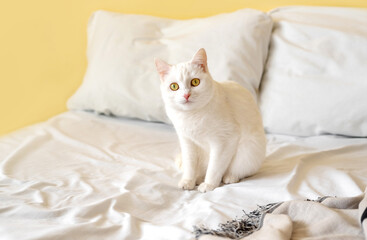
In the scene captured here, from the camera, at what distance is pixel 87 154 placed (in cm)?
170

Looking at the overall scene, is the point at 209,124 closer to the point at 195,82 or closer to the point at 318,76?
the point at 195,82

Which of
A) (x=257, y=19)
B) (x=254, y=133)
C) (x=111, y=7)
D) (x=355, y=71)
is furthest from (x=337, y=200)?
(x=111, y=7)

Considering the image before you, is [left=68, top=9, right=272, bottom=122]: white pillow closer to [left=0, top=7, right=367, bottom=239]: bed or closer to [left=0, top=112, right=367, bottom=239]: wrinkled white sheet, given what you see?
[left=0, top=7, right=367, bottom=239]: bed

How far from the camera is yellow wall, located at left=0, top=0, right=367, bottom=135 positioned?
2.58m

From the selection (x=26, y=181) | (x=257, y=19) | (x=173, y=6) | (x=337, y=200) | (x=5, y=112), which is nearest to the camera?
(x=337, y=200)

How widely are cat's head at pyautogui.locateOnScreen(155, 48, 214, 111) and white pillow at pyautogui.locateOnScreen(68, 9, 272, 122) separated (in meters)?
0.62

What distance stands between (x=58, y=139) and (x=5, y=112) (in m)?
0.95

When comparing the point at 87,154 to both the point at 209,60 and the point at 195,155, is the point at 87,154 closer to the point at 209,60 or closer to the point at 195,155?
the point at 195,155

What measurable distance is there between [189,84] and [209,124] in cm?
14

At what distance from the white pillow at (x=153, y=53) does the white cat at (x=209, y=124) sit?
52cm

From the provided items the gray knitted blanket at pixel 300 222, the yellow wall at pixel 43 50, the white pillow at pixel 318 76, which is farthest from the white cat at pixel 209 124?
the yellow wall at pixel 43 50

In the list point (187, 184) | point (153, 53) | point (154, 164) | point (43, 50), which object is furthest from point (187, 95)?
point (43, 50)

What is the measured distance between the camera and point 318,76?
1.84 meters

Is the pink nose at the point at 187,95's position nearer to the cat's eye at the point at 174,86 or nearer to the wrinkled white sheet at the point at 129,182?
the cat's eye at the point at 174,86
